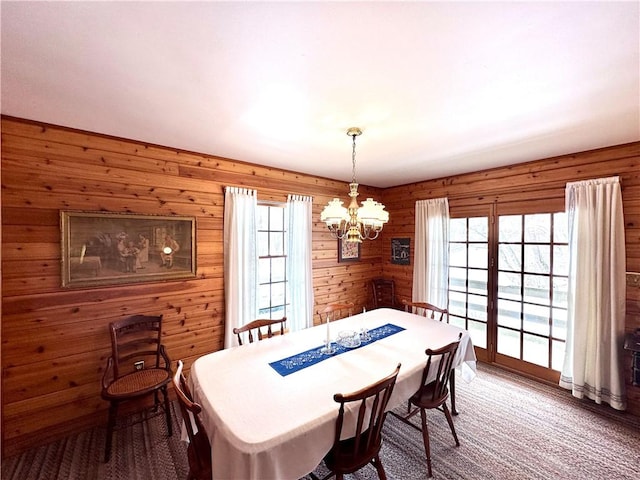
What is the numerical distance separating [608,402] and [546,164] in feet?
8.25

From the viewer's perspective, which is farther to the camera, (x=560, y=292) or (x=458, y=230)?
(x=458, y=230)

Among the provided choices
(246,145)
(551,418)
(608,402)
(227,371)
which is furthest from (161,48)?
(608,402)

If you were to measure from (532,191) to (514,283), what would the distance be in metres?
1.14

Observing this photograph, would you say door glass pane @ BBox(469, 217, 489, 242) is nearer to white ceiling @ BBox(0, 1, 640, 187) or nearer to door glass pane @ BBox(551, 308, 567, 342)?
door glass pane @ BBox(551, 308, 567, 342)

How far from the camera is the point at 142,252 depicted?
2613mm

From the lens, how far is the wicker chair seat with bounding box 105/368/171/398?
7.07ft

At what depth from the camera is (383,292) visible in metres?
4.75

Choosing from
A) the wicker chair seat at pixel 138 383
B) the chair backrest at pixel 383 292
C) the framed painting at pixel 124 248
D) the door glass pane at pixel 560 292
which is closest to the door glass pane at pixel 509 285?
the door glass pane at pixel 560 292

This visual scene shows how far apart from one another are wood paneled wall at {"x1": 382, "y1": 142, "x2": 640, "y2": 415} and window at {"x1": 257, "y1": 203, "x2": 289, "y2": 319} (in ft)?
6.88

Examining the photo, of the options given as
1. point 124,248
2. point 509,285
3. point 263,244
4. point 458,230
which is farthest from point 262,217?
point 509,285

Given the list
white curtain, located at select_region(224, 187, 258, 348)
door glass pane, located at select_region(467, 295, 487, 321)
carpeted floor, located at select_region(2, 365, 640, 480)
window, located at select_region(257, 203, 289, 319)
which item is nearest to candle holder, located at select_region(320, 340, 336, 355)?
carpeted floor, located at select_region(2, 365, 640, 480)

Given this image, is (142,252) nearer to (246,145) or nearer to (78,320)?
(78,320)

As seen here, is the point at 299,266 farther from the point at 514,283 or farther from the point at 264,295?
the point at 514,283

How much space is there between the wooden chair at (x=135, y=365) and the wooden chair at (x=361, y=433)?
1.62 m
